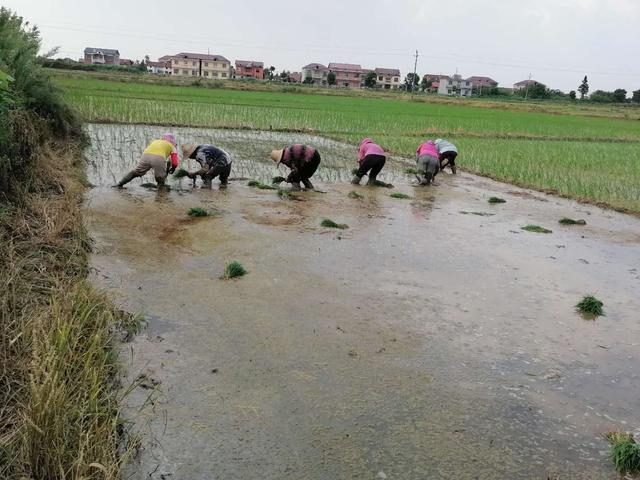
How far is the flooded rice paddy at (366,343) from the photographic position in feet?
9.86

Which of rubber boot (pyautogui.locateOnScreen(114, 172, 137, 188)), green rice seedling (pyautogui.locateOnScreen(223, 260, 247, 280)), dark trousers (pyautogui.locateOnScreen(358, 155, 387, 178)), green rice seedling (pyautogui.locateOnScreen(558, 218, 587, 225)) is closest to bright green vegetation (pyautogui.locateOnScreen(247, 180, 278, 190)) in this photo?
dark trousers (pyautogui.locateOnScreen(358, 155, 387, 178))

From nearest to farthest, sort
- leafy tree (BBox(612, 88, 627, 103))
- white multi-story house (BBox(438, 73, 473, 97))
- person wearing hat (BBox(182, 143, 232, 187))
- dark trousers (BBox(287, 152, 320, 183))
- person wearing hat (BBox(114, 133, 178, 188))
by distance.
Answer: person wearing hat (BBox(114, 133, 178, 188)) < person wearing hat (BBox(182, 143, 232, 187)) < dark trousers (BBox(287, 152, 320, 183)) < leafy tree (BBox(612, 88, 627, 103)) < white multi-story house (BBox(438, 73, 473, 97))

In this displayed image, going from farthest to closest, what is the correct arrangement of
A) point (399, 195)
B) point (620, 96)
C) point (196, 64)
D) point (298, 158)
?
point (196, 64), point (620, 96), point (399, 195), point (298, 158)

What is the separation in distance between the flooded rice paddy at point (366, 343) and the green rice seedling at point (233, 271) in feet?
0.43

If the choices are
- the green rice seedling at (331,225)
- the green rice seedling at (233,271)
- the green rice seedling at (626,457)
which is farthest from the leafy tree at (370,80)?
the green rice seedling at (626,457)

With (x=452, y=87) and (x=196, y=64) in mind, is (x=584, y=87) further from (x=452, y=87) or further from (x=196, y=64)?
(x=196, y=64)

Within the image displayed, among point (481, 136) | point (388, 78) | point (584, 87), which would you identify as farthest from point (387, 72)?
point (481, 136)

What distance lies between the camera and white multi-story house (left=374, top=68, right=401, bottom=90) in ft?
340

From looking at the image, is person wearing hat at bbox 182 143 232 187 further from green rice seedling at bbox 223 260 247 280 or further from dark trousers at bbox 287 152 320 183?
green rice seedling at bbox 223 260 247 280

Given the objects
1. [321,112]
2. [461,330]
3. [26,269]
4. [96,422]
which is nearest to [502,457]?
[461,330]

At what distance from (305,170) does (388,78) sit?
100 meters

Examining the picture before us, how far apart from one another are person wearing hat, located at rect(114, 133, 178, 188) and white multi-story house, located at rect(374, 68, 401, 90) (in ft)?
321

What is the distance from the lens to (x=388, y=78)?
10500cm

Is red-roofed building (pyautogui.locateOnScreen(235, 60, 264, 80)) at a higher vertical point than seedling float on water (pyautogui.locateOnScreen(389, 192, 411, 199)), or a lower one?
higher
